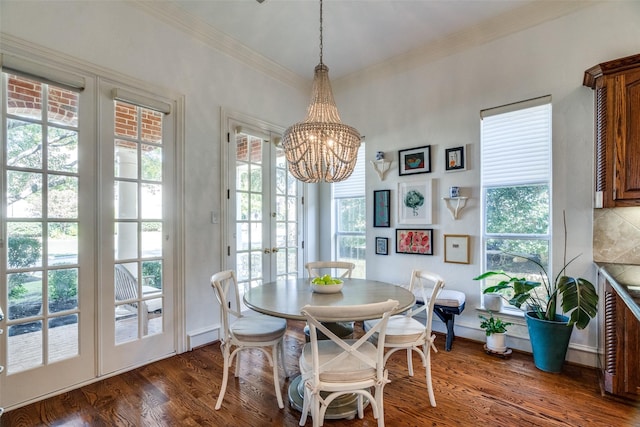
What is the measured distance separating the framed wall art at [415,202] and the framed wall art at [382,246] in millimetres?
300

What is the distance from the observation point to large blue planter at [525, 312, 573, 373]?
7.82 feet

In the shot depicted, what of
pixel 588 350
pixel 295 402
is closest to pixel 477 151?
pixel 588 350

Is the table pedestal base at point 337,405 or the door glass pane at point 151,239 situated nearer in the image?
the table pedestal base at point 337,405

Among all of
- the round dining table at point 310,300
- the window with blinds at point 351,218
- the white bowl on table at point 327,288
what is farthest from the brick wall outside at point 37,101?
the window with blinds at point 351,218

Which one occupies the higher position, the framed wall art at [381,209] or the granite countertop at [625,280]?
the framed wall art at [381,209]

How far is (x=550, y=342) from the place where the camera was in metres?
2.41

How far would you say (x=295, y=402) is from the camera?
2.01m

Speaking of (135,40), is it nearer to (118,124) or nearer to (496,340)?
(118,124)

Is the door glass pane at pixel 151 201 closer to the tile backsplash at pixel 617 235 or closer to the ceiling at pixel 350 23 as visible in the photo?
the ceiling at pixel 350 23

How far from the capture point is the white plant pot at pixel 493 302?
114 inches

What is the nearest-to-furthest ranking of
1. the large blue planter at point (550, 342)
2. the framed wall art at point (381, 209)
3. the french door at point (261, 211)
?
1. the large blue planter at point (550, 342)
2. the french door at point (261, 211)
3. the framed wall art at point (381, 209)

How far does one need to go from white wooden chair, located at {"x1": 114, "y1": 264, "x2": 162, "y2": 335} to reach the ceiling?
228cm

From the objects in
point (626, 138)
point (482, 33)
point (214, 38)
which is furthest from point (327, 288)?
point (482, 33)

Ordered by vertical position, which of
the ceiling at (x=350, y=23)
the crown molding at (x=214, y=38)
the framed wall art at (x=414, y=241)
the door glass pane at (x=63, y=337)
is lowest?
the door glass pane at (x=63, y=337)
